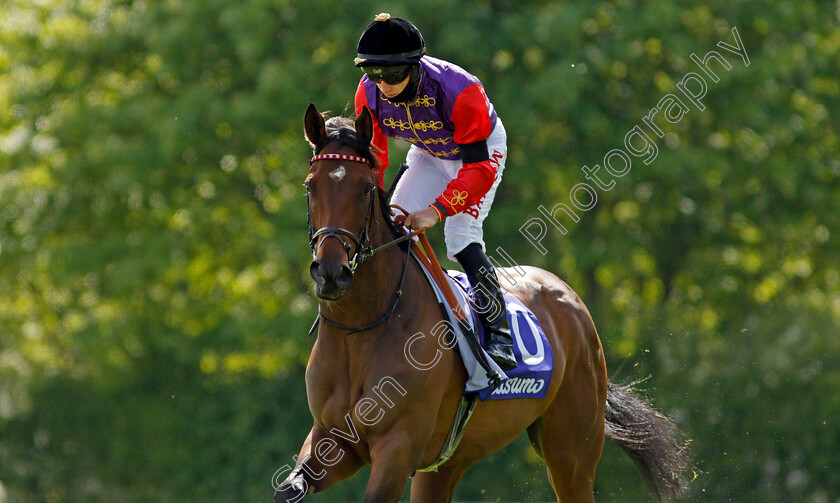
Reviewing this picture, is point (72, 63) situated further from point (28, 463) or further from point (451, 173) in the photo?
point (451, 173)

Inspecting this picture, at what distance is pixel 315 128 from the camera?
429cm

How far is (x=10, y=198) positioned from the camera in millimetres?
14844

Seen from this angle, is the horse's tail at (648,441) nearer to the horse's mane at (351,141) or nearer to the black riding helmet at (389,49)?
the horse's mane at (351,141)

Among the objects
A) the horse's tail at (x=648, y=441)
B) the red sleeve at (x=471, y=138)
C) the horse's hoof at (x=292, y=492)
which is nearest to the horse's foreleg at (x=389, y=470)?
the horse's hoof at (x=292, y=492)

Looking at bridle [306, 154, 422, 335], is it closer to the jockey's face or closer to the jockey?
the jockey

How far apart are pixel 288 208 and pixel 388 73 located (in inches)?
333

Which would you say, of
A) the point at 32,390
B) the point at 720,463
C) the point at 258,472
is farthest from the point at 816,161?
the point at 32,390

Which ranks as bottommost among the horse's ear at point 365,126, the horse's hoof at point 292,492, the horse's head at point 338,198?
the horse's hoof at point 292,492

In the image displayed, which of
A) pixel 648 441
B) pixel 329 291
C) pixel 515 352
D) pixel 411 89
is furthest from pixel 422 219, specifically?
pixel 648 441

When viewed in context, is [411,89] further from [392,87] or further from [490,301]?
[490,301]

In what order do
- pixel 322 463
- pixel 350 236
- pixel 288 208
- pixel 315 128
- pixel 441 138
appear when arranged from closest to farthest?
pixel 350 236, pixel 315 128, pixel 322 463, pixel 441 138, pixel 288 208

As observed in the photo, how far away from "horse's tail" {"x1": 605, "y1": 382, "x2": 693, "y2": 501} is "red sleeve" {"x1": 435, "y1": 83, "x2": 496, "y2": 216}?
2.24m

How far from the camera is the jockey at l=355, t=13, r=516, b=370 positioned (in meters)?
4.47

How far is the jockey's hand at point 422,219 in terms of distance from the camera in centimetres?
446
